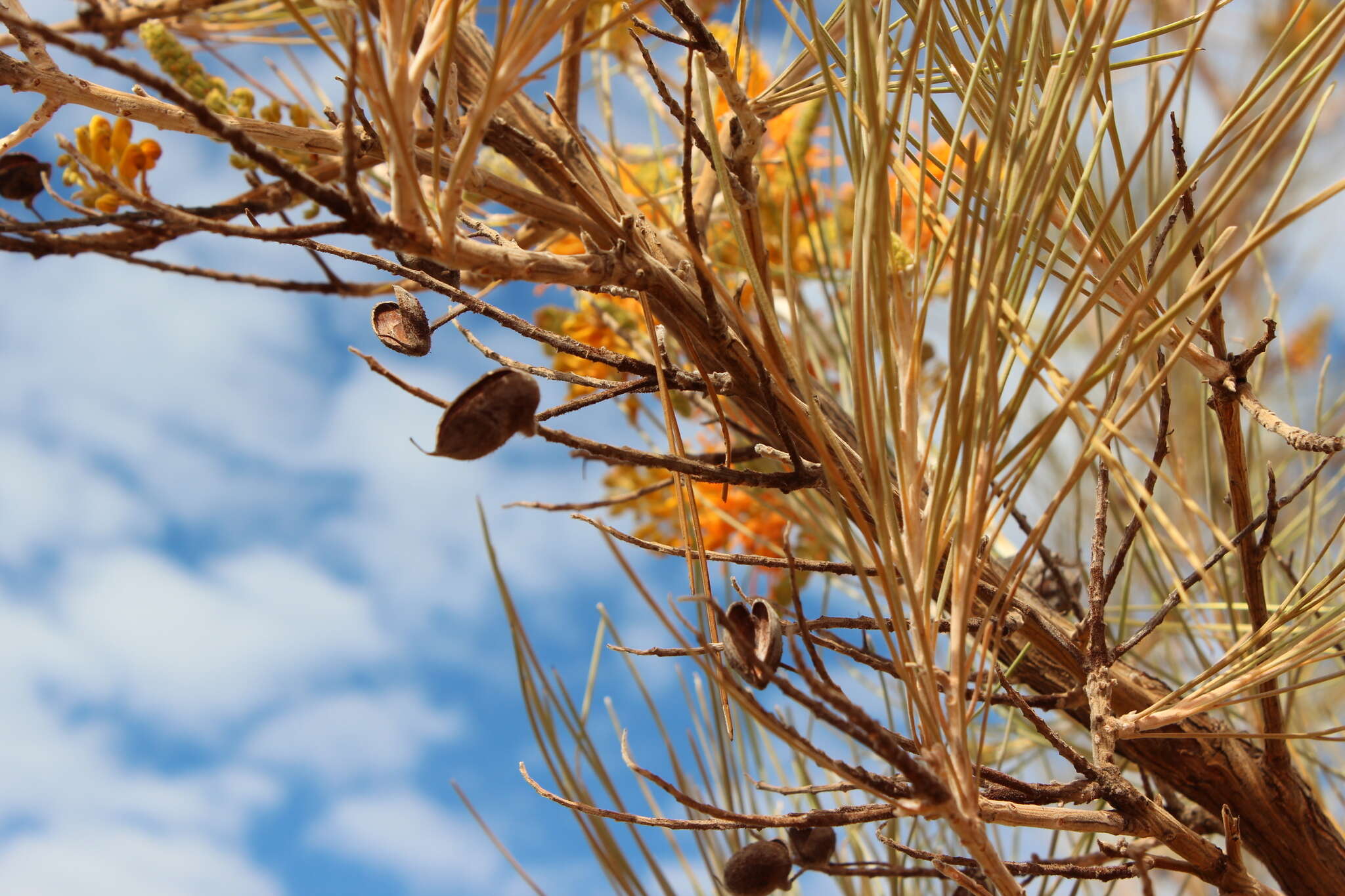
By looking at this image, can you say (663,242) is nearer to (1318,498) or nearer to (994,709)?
(1318,498)

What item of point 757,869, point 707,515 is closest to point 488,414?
point 757,869

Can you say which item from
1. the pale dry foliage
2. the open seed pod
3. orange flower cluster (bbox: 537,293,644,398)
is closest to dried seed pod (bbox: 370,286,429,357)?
the pale dry foliage

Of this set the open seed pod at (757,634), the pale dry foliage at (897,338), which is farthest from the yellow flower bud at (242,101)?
the open seed pod at (757,634)

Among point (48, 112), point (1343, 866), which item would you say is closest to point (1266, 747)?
point (1343, 866)

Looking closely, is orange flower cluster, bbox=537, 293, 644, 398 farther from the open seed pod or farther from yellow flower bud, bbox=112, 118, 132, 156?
the open seed pod

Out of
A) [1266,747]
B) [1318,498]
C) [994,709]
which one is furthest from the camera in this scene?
[994,709]
